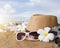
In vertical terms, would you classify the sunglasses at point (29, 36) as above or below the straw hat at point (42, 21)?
below

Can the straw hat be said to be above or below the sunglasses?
above

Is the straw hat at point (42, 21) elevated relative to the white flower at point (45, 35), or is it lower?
elevated

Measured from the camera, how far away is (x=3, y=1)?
2.50m

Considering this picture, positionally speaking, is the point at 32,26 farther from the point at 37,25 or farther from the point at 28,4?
the point at 28,4

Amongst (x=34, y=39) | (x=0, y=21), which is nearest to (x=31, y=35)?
(x=34, y=39)

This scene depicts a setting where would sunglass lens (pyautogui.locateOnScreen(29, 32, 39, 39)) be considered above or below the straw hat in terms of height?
below

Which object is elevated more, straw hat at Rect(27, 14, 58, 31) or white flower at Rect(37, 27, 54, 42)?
straw hat at Rect(27, 14, 58, 31)

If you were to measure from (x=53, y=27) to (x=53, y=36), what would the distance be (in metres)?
0.08

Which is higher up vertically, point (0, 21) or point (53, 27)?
point (53, 27)

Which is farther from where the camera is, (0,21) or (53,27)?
(0,21)

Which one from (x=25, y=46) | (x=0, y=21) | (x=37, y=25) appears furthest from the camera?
(x=0, y=21)

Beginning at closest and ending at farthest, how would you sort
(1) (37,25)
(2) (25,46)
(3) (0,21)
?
(2) (25,46)
(1) (37,25)
(3) (0,21)

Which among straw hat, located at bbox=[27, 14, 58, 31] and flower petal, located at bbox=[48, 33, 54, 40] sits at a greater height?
straw hat, located at bbox=[27, 14, 58, 31]

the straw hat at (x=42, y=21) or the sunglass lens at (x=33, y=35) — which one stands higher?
the straw hat at (x=42, y=21)
